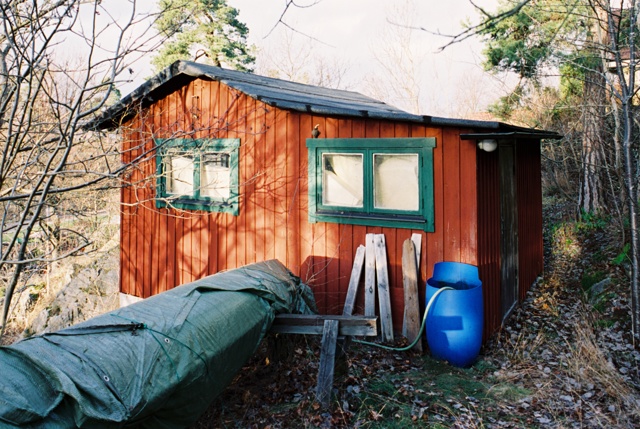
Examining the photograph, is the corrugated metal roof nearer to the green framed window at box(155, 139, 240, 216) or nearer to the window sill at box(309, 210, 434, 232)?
the green framed window at box(155, 139, 240, 216)

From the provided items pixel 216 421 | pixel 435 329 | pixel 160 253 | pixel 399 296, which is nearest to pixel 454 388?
pixel 435 329

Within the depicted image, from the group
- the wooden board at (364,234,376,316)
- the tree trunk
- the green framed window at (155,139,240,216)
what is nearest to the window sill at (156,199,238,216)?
the green framed window at (155,139,240,216)

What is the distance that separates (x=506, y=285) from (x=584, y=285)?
7.57 ft

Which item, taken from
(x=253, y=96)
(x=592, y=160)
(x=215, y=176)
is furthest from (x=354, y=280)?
(x=592, y=160)

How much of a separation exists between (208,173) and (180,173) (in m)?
0.60

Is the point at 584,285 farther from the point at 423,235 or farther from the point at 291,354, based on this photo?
the point at 291,354

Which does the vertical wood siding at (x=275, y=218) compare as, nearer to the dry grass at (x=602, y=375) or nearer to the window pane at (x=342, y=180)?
the window pane at (x=342, y=180)

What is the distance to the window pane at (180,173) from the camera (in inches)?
326

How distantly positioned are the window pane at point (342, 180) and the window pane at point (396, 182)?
27 centimetres

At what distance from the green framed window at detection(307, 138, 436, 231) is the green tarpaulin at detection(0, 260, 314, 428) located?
225cm

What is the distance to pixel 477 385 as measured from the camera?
5.17 meters

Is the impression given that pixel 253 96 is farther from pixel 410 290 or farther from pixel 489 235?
pixel 489 235

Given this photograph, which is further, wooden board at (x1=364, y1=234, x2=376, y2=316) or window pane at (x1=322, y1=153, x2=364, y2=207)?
window pane at (x1=322, y1=153, x2=364, y2=207)

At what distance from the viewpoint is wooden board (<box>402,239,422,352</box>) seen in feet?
20.1
